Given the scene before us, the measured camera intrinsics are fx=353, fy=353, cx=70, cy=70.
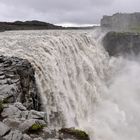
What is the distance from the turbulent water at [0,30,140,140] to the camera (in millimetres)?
27938

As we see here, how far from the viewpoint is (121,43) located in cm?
7062

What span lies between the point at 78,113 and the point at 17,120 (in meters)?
17.0

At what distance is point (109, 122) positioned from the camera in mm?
37312

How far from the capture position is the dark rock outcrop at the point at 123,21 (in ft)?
416

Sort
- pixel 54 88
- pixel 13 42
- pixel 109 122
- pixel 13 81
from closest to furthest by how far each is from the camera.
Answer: pixel 13 81 < pixel 54 88 < pixel 13 42 < pixel 109 122

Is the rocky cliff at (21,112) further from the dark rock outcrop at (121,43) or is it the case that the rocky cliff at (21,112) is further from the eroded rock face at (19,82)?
the dark rock outcrop at (121,43)

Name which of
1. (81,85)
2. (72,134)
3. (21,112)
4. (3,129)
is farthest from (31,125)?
(81,85)

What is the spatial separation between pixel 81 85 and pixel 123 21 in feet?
333

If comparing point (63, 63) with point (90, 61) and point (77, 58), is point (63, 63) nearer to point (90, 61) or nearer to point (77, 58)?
point (77, 58)

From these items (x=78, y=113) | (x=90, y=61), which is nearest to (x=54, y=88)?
(x=78, y=113)

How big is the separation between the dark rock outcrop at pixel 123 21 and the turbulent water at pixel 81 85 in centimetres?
7393

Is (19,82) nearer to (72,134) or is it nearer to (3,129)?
(72,134)

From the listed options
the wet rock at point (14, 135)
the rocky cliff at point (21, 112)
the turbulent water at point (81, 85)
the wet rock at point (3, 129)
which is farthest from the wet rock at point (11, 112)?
the turbulent water at point (81, 85)

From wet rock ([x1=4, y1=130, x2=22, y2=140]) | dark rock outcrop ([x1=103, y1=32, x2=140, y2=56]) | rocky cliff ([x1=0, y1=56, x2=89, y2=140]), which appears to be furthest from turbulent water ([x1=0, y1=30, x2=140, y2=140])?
dark rock outcrop ([x1=103, y1=32, x2=140, y2=56])
